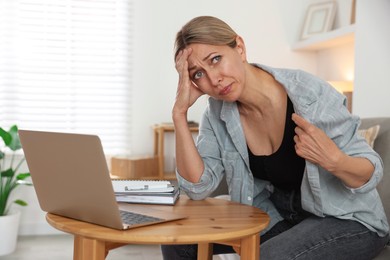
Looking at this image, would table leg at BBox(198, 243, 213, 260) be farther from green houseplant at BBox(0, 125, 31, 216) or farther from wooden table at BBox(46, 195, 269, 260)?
green houseplant at BBox(0, 125, 31, 216)

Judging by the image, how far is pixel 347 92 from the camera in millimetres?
3025

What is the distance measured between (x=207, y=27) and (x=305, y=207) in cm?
61

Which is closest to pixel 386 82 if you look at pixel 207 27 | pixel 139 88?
pixel 207 27

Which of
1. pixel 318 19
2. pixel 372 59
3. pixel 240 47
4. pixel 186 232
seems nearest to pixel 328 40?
pixel 318 19

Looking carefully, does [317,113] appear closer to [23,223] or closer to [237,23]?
[237,23]

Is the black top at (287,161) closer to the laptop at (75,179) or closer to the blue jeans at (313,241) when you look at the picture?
the blue jeans at (313,241)

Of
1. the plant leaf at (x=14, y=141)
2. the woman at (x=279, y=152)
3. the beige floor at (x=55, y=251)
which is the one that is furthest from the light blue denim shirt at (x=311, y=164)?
the plant leaf at (x=14, y=141)

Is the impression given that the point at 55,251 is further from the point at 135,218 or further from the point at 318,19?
the point at 318,19

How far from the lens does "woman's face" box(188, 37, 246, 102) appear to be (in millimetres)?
1504

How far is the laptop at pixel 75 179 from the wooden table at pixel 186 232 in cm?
3

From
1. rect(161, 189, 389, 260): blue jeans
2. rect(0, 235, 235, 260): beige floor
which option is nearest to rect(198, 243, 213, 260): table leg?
rect(161, 189, 389, 260): blue jeans

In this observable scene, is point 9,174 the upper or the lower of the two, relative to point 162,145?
lower

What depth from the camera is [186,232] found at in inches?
44.9

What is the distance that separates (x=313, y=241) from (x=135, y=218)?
488 millimetres
